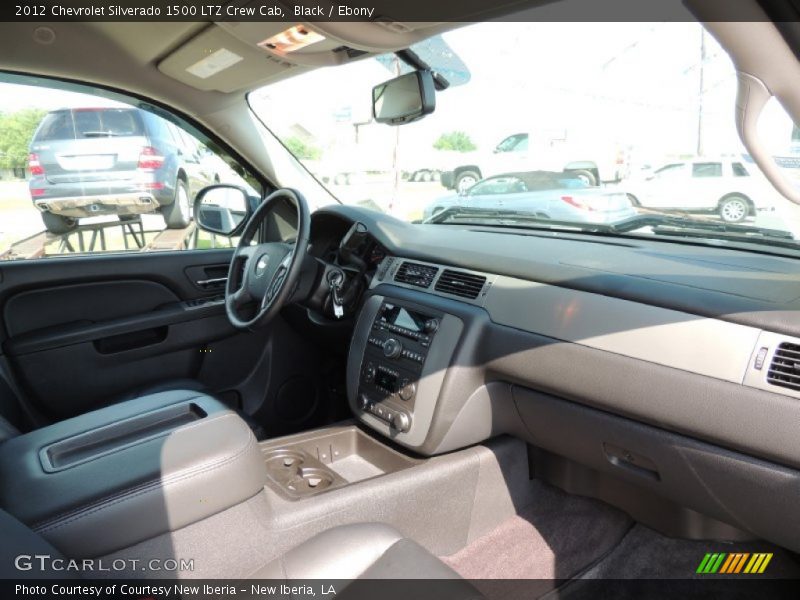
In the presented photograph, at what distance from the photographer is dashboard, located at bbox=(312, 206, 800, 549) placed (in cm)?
139

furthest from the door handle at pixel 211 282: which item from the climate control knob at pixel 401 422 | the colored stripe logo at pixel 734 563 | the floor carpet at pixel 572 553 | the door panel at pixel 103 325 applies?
the colored stripe logo at pixel 734 563

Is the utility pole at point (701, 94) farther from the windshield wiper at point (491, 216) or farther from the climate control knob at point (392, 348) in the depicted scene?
the climate control knob at point (392, 348)

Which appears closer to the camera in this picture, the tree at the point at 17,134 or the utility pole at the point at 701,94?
the utility pole at the point at 701,94

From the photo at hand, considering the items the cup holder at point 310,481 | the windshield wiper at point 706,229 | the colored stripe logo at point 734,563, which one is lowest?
the colored stripe logo at point 734,563

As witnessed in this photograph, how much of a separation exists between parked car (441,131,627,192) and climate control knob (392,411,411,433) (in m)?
1.13

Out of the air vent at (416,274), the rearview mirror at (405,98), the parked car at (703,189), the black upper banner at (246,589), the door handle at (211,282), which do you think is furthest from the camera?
the door handle at (211,282)

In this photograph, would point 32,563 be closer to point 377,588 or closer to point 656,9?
point 377,588

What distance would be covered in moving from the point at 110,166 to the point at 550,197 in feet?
6.36

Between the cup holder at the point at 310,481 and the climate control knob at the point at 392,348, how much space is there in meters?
0.45

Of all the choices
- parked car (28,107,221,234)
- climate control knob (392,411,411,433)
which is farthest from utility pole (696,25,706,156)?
parked car (28,107,221,234)

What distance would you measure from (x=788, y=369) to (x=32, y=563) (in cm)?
151

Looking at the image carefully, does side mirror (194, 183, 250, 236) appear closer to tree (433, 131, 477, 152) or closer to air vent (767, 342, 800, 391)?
tree (433, 131, 477, 152)

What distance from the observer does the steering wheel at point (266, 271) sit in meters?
2.08

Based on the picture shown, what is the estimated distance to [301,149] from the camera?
315cm
